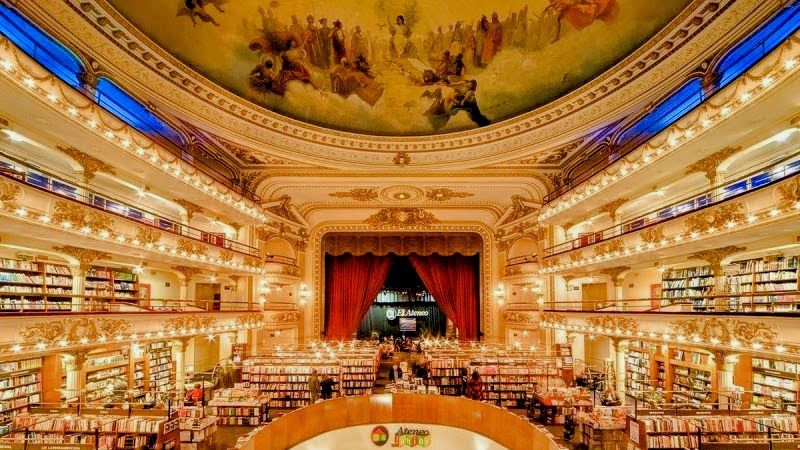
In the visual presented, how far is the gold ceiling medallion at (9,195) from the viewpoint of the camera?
718cm

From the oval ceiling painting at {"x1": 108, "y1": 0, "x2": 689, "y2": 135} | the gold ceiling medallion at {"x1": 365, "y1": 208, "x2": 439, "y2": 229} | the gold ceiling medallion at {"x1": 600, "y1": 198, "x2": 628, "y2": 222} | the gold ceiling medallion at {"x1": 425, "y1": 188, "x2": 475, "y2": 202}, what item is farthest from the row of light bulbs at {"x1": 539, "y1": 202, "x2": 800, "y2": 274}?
the gold ceiling medallion at {"x1": 365, "y1": 208, "x2": 439, "y2": 229}

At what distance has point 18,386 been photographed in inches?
401

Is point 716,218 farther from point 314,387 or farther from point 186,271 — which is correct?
point 186,271

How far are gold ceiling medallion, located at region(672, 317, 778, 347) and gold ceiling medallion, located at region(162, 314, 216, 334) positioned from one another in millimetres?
11425

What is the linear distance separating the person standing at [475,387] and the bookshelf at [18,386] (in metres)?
10.0

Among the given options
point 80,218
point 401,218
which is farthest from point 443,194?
point 80,218

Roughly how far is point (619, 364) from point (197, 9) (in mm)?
14781

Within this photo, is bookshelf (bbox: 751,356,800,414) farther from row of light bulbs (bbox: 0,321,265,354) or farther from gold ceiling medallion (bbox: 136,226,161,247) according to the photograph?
gold ceiling medallion (bbox: 136,226,161,247)

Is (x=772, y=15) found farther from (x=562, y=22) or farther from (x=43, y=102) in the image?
(x=43, y=102)

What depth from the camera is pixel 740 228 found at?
8008mm

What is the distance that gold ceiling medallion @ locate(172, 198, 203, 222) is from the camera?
1390 centimetres

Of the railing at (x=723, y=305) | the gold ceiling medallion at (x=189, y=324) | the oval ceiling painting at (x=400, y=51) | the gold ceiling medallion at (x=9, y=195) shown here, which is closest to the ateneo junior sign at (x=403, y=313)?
the railing at (x=723, y=305)

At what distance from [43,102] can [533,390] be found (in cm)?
1270

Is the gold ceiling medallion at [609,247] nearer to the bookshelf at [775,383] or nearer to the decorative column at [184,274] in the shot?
the bookshelf at [775,383]
